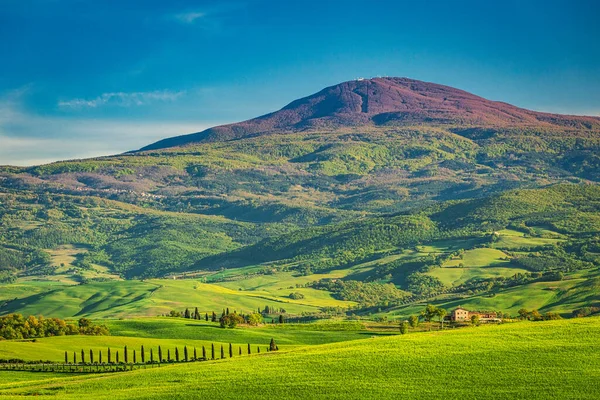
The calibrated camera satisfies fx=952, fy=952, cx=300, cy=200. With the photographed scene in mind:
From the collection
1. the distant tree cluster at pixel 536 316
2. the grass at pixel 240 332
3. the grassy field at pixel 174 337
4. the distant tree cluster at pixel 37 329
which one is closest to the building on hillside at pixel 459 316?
the distant tree cluster at pixel 536 316

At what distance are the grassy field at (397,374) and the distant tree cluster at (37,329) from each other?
51336mm

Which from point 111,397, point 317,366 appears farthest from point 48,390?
point 317,366

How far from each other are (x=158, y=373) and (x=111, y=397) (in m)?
14.7

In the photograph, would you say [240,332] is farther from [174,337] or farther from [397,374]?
[397,374]

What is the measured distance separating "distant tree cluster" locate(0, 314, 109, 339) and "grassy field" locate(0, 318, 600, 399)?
5134 cm

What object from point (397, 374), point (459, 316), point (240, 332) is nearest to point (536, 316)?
point (459, 316)

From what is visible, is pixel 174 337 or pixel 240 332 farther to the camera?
pixel 240 332

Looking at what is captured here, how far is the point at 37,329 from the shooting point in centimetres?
16738

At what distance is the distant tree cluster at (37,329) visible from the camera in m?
165

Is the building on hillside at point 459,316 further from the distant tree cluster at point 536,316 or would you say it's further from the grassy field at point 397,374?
the grassy field at point 397,374

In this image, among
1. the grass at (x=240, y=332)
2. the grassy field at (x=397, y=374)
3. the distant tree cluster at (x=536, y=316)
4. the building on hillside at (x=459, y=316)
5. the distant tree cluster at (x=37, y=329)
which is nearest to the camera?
the grassy field at (x=397, y=374)

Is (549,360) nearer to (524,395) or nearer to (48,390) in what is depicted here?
(524,395)

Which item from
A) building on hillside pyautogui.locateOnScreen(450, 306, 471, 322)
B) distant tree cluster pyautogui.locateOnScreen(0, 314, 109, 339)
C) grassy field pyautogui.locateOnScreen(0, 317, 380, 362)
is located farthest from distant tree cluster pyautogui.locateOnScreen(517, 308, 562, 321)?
distant tree cluster pyautogui.locateOnScreen(0, 314, 109, 339)

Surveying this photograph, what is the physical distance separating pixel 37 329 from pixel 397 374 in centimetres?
9279
